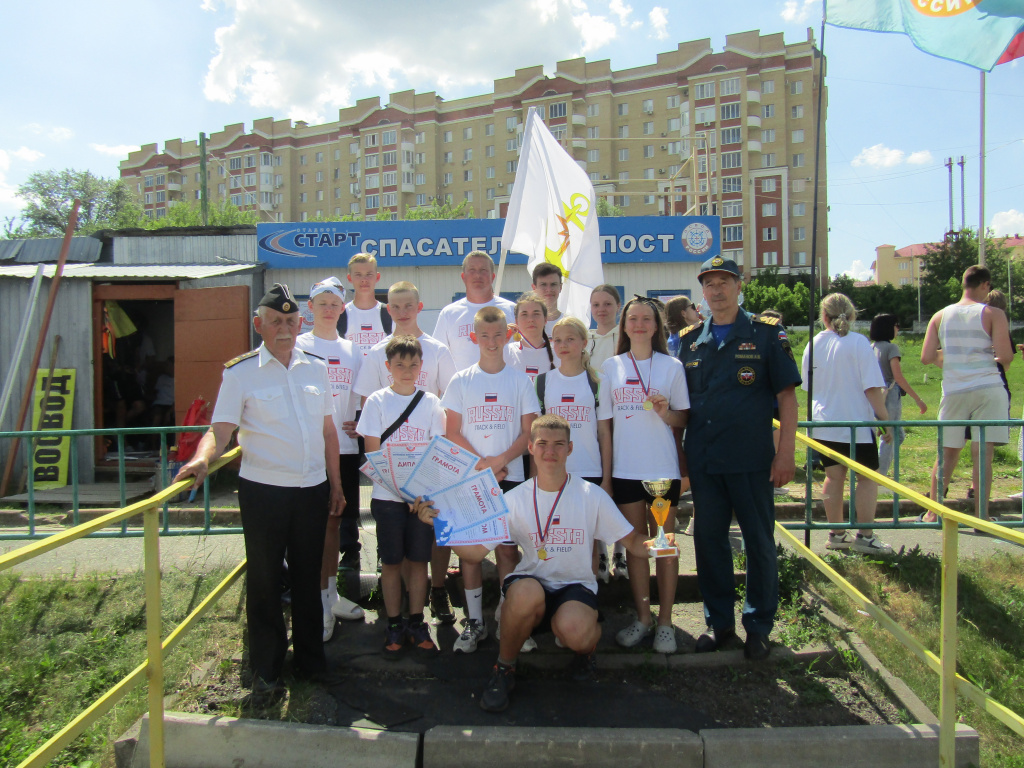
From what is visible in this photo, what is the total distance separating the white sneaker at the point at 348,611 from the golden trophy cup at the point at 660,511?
1.86 meters

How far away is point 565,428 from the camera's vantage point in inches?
138

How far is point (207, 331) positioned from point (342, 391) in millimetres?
6852

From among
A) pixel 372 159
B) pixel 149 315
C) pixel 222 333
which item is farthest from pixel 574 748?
pixel 372 159

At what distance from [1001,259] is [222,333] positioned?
5207cm

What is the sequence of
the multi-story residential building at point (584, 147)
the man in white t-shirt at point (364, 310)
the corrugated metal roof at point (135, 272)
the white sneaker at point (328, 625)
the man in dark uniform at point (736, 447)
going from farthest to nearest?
the multi-story residential building at point (584, 147) < the corrugated metal roof at point (135, 272) < the man in white t-shirt at point (364, 310) < the white sneaker at point (328, 625) < the man in dark uniform at point (736, 447)

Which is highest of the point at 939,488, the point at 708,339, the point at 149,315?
the point at 149,315

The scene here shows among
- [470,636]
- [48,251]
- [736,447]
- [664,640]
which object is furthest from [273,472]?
[48,251]

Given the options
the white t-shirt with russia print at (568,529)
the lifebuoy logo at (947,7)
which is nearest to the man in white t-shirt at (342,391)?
the white t-shirt with russia print at (568,529)

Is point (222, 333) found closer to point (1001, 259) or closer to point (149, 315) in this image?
point (149, 315)

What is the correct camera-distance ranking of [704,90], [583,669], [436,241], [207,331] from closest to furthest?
[583,669] < [207,331] < [436,241] < [704,90]

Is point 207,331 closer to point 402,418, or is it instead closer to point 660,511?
point 402,418

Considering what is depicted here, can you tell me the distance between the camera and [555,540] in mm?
3518

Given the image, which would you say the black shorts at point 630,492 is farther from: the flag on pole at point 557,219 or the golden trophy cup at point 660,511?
the flag on pole at point 557,219

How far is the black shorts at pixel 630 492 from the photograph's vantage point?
3.77 m
